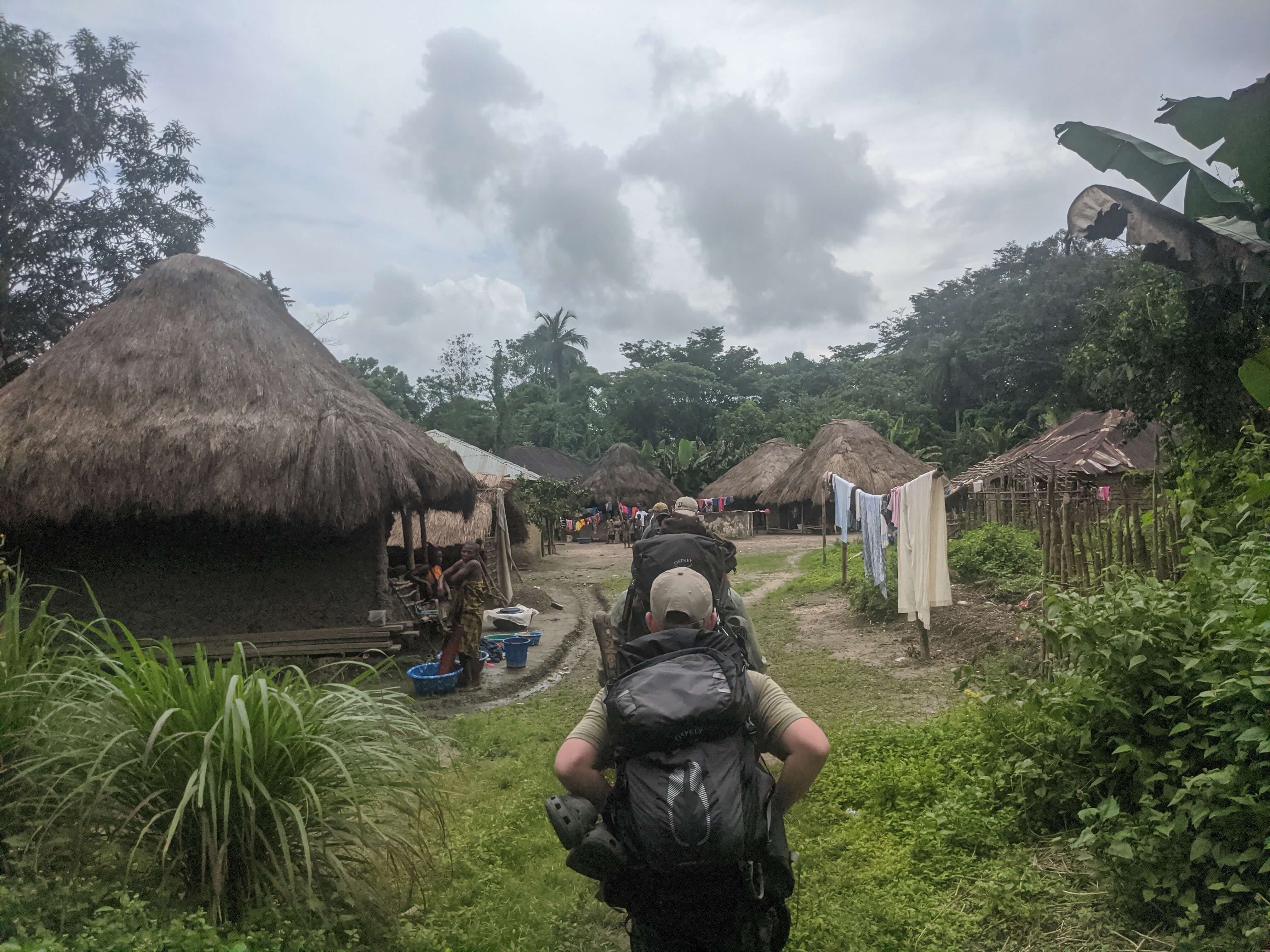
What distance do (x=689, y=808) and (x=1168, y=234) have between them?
5144 mm

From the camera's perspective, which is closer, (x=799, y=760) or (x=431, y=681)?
(x=799, y=760)

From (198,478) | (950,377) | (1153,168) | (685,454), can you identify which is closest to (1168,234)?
(1153,168)

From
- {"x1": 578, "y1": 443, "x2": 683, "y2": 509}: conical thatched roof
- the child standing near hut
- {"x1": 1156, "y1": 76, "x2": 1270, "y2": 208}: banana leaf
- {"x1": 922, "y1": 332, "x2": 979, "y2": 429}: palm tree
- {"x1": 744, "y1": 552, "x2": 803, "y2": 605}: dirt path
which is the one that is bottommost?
{"x1": 744, "y1": 552, "x2": 803, "y2": 605}: dirt path

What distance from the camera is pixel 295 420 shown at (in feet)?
25.1

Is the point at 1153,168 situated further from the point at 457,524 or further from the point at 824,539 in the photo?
the point at 457,524

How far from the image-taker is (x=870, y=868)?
3.60m

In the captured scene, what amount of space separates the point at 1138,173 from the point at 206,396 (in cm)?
770

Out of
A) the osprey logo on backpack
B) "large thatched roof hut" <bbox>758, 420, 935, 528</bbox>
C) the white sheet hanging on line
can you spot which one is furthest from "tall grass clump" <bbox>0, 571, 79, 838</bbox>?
"large thatched roof hut" <bbox>758, 420, 935, 528</bbox>

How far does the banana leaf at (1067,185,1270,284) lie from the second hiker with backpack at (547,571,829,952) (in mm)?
4530

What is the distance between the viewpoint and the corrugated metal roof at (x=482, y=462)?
82.1 ft

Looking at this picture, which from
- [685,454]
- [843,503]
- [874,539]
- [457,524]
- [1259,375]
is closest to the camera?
[1259,375]

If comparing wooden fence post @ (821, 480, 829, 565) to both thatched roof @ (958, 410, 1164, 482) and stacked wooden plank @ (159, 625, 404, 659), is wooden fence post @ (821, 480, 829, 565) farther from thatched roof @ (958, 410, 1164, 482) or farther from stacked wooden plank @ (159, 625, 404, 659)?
stacked wooden plank @ (159, 625, 404, 659)

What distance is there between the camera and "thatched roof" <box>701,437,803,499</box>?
95.6ft

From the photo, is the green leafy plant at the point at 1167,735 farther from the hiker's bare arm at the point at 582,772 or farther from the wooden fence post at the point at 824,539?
the wooden fence post at the point at 824,539
